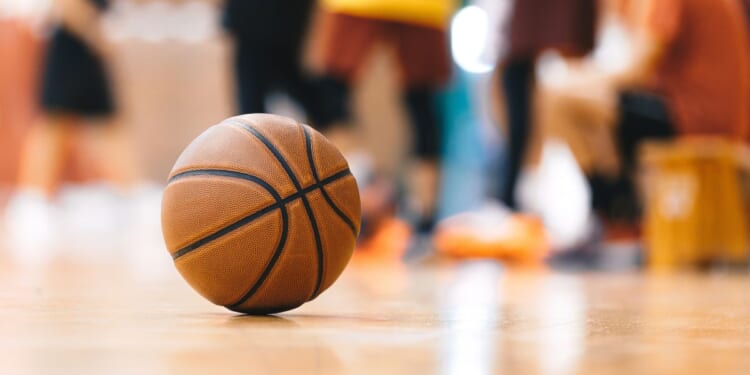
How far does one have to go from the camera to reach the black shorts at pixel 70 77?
5.52 metres

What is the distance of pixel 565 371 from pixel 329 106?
3796mm

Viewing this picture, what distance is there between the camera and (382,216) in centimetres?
502

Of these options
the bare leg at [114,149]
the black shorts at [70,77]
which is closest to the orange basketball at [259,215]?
the black shorts at [70,77]

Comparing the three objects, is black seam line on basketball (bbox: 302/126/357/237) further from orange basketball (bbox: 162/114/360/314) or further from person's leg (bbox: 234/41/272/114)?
person's leg (bbox: 234/41/272/114)

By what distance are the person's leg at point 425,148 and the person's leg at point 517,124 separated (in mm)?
711

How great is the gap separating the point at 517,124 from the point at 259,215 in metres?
2.90

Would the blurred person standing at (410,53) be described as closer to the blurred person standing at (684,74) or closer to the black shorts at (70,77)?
the blurred person standing at (684,74)

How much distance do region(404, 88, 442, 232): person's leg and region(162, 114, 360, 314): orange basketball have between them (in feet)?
11.0

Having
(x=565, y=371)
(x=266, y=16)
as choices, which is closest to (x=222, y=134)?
(x=565, y=371)

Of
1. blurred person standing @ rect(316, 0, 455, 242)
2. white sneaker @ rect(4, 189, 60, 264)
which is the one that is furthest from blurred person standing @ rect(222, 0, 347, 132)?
white sneaker @ rect(4, 189, 60, 264)

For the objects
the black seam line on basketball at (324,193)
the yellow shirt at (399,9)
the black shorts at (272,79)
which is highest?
the yellow shirt at (399,9)

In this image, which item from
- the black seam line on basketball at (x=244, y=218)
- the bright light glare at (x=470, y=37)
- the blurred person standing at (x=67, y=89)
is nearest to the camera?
the black seam line on basketball at (x=244, y=218)

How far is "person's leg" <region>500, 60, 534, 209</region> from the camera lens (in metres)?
4.37

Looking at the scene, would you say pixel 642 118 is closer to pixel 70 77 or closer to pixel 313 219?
pixel 313 219
